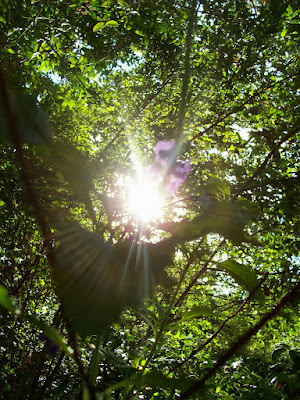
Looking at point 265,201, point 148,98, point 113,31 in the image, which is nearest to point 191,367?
point 265,201

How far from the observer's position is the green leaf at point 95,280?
1.14ft

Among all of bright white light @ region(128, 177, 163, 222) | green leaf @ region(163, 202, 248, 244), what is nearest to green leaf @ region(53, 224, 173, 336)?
green leaf @ region(163, 202, 248, 244)

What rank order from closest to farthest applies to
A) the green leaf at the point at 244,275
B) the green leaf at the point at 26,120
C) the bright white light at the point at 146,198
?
the green leaf at the point at 26,120 → the green leaf at the point at 244,275 → the bright white light at the point at 146,198

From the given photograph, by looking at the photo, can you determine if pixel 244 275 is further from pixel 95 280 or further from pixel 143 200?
pixel 143 200

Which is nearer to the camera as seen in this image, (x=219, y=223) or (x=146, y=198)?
(x=219, y=223)

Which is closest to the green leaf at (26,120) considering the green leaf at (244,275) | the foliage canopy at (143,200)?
the foliage canopy at (143,200)

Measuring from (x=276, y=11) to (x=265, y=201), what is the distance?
6.29 ft

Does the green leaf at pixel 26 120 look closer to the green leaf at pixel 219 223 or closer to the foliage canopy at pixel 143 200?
the foliage canopy at pixel 143 200

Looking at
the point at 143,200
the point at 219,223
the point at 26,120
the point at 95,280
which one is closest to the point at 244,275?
the point at 219,223

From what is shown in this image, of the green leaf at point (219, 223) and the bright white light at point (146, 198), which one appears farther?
the bright white light at point (146, 198)

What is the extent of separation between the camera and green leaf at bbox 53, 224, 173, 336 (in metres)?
0.35

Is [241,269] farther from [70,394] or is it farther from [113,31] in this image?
[113,31]

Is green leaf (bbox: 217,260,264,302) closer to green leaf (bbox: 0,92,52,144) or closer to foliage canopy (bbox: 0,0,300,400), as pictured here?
foliage canopy (bbox: 0,0,300,400)

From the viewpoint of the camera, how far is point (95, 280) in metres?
0.37
